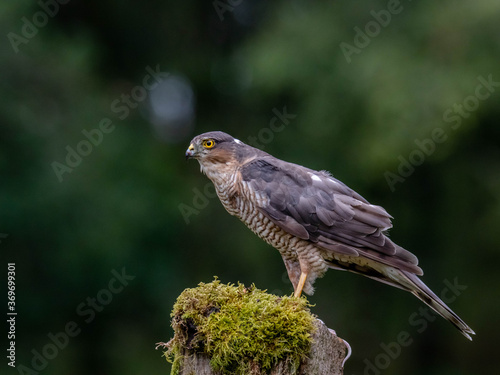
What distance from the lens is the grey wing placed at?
4.44 metres

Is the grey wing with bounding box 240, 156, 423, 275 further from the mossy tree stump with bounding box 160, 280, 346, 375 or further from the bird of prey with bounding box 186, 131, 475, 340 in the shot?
the mossy tree stump with bounding box 160, 280, 346, 375

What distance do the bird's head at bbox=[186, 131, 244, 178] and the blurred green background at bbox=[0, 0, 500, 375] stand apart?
8.08 ft

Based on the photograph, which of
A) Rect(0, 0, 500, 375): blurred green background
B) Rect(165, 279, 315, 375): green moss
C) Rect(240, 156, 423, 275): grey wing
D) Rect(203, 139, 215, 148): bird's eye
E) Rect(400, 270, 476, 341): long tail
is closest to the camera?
Rect(165, 279, 315, 375): green moss

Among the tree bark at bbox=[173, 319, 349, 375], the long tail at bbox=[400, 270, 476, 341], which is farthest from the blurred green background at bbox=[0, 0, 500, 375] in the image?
the tree bark at bbox=[173, 319, 349, 375]

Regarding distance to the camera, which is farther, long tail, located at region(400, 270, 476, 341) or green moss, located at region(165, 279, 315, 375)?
long tail, located at region(400, 270, 476, 341)

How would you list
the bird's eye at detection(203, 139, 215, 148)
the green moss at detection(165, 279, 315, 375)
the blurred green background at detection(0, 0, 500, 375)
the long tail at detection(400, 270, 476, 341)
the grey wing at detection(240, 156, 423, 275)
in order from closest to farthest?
the green moss at detection(165, 279, 315, 375) → the long tail at detection(400, 270, 476, 341) → the grey wing at detection(240, 156, 423, 275) → the bird's eye at detection(203, 139, 215, 148) → the blurred green background at detection(0, 0, 500, 375)

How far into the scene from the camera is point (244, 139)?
8.48m

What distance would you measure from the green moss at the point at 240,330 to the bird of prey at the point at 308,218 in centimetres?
109

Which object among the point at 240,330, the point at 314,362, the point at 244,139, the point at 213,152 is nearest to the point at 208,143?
the point at 213,152

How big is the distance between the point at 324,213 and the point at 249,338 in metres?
1.57

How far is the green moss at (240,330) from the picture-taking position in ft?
10.6

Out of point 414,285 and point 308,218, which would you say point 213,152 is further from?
point 414,285

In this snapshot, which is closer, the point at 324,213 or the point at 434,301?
the point at 434,301

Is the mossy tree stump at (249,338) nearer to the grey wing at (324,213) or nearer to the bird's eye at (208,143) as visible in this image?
the grey wing at (324,213)
